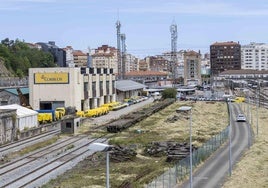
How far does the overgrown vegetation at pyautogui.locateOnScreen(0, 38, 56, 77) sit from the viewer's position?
104 m

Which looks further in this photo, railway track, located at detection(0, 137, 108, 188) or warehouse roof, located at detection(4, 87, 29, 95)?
warehouse roof, located at detection(4, 87, 29, 95)

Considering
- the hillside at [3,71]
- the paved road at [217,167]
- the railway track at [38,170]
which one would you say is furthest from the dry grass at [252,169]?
the hillside at [3,71]

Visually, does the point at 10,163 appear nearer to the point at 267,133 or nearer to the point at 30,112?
the point at 30,112

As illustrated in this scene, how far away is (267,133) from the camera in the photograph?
4916cm

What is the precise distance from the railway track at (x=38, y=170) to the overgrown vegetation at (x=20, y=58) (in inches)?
2638

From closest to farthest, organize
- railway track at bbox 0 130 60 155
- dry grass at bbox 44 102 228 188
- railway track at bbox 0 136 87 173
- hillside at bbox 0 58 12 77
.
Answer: dry grass at bbox 44 102 228 188
railway track at bbox 0 136 87 173
railway track at bbox 0 130 60 155
hillside at bbox 0 58 12 77

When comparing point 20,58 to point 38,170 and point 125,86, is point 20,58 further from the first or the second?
point 38,170

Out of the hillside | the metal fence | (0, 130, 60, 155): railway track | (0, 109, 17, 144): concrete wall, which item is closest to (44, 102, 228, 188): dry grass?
the metal fence

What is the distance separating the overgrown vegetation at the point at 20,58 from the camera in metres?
104

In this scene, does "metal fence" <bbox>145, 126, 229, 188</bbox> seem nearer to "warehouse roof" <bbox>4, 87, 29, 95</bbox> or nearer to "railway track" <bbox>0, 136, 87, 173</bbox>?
"railway track" <bbox>0, 136, 87, 173</bbox>

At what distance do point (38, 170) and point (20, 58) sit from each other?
261 feet

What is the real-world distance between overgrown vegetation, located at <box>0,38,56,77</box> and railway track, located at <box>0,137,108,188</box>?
220 ft

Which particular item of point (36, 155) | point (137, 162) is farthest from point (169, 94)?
point (137, 162)

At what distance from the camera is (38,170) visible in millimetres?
Result: 30828
